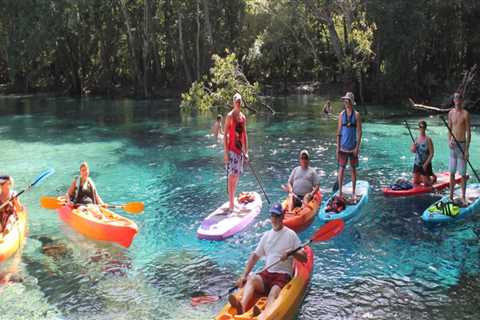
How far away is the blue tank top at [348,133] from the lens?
31.4 ft

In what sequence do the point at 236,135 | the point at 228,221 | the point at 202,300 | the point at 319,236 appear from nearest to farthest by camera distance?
1. the point at 202,300
2. the point at 319,236
3. the point at 228,221
4. the point at 236,135

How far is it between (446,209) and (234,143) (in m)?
3.98

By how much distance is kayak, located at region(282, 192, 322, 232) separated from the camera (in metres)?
8.84

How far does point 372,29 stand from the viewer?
30484 mm

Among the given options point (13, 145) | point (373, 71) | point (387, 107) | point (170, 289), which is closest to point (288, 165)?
Answer: point (170, 289)

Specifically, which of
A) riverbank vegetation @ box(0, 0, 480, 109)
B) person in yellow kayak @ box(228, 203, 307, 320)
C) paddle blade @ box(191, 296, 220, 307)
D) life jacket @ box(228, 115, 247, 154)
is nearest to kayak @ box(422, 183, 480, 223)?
life jacket @ box(228, 115, 247, 154)

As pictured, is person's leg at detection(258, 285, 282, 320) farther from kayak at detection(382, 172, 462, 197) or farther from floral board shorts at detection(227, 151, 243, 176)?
kayak at detection(382, 172, 462, 197)

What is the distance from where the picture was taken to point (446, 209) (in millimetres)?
9273

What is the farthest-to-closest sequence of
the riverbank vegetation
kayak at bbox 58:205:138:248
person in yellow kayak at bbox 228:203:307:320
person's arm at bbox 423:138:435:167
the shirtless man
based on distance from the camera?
the riverbank vegetation, person's arm at bbox 423:138:435:167, the shirtless man, kayak at bbox 58:205:138:248, person in yellow kayak at bbox 228:203:307:320

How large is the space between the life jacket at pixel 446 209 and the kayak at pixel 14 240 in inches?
283

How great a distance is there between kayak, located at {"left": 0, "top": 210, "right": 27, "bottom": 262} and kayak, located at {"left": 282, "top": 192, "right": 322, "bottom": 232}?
4434mm

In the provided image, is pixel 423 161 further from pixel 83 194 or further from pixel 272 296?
pixel 83 194

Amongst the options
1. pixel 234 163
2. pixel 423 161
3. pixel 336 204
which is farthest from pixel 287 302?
pixel 423 161

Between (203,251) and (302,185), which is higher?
(302,185)
